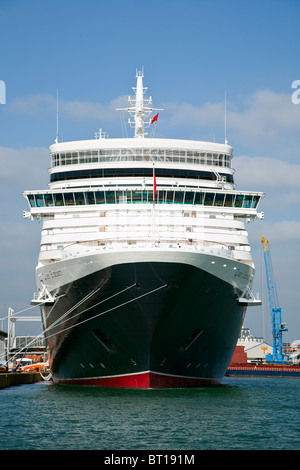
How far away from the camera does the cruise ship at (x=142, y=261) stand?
3353cm

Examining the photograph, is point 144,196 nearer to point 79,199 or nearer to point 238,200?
point 79,199

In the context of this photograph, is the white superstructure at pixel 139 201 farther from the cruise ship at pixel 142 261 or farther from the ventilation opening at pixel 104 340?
the ventilation opening at pixel 104 340

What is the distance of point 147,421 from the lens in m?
25.7

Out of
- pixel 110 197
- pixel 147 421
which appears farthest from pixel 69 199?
pixel 147 421

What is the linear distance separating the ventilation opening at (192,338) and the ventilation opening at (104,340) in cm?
341

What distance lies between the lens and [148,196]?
39156 mm

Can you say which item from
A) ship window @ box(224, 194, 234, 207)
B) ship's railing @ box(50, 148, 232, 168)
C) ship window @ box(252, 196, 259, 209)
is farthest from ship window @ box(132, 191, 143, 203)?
ship window @ box(252, 196, 259, 209)

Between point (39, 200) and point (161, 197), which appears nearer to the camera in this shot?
point (161, 197)

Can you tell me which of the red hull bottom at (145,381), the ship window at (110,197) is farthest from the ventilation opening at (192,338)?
the ship window at (110,197)

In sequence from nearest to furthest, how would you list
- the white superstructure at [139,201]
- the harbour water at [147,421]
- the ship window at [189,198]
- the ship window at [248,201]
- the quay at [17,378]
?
the harbour water at [147,421]
the white superstructure at [139,201]
the ship window at [189,198]
the ship window at [248,201]
the quay at [17,378]

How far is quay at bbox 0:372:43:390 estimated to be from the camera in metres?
50.1

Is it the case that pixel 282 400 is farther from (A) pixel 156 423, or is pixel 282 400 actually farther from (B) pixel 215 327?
(A) pixel 156 423

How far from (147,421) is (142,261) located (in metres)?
8.79

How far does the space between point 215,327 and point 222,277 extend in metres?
2.78
